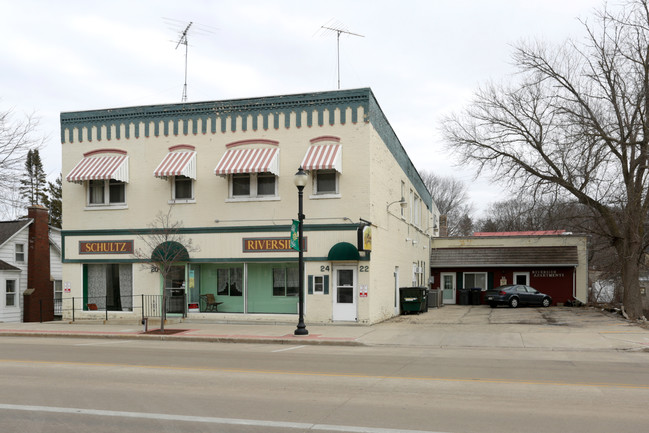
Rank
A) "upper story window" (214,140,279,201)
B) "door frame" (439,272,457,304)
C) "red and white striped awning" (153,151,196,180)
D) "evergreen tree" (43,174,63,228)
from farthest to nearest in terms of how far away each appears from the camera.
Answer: "evergreen tree" (43,174,63,228)
"door frame" (439,272,457,304)
"red and white striped awning" (153,151,196,180)
"upper story window" (214,140,279,201)

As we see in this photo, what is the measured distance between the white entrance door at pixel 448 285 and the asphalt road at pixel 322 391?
2578 centimetres

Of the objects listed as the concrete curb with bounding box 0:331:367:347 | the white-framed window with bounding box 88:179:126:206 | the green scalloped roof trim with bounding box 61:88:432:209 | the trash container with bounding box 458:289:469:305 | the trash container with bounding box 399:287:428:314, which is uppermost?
the green scalloped roof trim with bounding box 61:88:432:209

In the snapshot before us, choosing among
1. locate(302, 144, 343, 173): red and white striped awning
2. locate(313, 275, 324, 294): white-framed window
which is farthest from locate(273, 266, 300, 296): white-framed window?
locate(302, 144, 343, 173): red and white striped awning

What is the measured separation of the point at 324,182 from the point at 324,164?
1.32m

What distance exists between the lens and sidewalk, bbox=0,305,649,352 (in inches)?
648

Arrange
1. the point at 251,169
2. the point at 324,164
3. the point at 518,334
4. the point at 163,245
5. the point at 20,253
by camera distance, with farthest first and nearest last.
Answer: the point at 20,253 → the point at 163,245 → the point at 251,169 → the point at 324,164 → the point at 518,334

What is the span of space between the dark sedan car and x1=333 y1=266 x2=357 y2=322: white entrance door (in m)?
16.2

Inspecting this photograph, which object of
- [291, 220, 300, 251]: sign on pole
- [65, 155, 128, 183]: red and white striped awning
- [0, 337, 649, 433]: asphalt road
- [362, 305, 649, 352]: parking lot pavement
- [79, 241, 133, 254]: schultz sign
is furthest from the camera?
[79, 241, 133, 254]: schultz sign

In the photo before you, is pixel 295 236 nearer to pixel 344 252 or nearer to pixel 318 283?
pixel 344 252

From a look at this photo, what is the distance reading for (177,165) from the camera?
22.2 metres

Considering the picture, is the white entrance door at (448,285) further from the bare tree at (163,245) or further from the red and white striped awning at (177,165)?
the red and white striped awning at (177,165)

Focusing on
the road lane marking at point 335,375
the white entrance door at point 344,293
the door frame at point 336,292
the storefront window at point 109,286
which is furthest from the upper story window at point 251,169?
the road lane marking at point 335,375

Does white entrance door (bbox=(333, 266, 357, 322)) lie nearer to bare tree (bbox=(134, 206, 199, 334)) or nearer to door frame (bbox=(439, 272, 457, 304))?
bare tree (bbox=(134, 206, 199, 334))

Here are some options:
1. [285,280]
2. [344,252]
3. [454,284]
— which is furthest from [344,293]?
[454,284]
